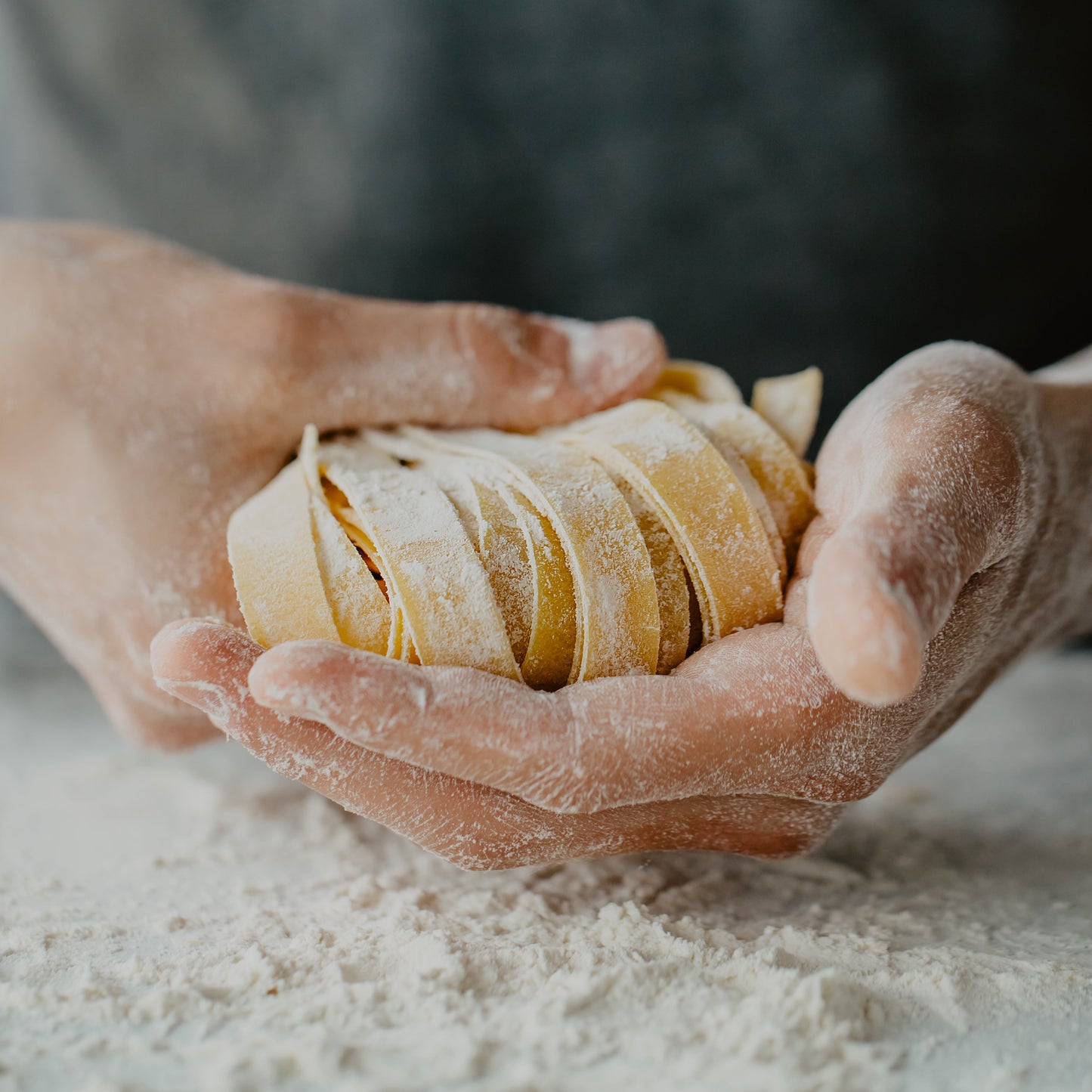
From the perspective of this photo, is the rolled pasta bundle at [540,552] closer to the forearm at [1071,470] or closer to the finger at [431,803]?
the finger at [431,803]

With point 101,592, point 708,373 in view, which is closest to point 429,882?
point 101,592

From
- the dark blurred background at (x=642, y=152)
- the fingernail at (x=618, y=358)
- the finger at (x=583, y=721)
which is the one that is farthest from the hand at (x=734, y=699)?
the dark blurred background at (x=642, y=152)

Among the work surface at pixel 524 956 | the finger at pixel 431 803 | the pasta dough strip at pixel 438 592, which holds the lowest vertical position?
the work surface at pixel 524 956

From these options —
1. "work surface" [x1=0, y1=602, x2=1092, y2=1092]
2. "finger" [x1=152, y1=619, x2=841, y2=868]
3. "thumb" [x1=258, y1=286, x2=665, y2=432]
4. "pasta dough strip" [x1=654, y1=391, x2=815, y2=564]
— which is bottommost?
"work surface" [x1=0, y1=602, x2=1092, y2=1092]

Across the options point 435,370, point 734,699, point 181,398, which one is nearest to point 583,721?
point 734,699

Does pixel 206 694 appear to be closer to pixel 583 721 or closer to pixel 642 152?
pixel 583 721

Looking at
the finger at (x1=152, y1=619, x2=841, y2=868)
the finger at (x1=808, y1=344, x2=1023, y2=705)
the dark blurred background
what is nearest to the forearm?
the finger at (x1=808, y1=344, x2=1023, y2=705)

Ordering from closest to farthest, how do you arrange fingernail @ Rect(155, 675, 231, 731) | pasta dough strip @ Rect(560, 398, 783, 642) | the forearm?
fingernail @ Rect(155, 675, 231, 731) < pasta dough strip @ Rect(560, 398, 783, 642) < the forearm

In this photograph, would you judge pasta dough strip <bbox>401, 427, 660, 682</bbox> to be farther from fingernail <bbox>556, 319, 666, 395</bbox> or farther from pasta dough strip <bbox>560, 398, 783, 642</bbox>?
fingernail <bbox>556, 319, 666, 395</bbox>
